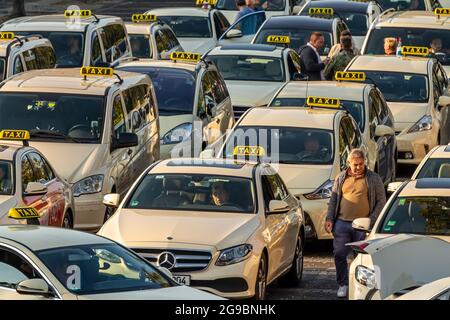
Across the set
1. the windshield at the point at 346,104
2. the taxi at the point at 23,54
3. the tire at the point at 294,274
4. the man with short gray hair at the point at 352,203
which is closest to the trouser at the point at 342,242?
the man with short gray hair at the point at 352,203

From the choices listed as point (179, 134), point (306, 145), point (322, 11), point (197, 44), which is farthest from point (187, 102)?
point (197, 44)

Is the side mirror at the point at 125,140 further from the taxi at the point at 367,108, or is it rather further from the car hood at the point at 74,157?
the taxi at the point at 367,108

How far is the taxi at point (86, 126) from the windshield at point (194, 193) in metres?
2.21

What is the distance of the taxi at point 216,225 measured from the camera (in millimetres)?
15703

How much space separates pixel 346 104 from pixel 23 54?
4619 millimetres

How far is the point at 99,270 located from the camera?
12.6 meters

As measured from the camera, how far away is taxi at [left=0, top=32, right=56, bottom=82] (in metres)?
24.1

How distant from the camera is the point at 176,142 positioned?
23000 millimetres

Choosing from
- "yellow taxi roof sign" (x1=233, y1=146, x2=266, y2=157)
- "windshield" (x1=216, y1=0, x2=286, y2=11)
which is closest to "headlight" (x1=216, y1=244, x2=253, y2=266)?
"yellow taxi roof sign" (x1=233, y1=146, x2=266, y2=157)

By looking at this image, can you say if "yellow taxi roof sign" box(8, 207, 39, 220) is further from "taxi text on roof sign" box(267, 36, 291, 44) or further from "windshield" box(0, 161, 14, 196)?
"taxi text on roof sign" box(267, 36, 291, 44)

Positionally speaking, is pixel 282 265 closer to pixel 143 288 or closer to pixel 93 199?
pixel 93 199

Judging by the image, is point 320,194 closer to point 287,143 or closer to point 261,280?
point 287,143

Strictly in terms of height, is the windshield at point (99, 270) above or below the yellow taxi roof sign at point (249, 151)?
above

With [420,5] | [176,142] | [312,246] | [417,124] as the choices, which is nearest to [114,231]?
[312,246]
